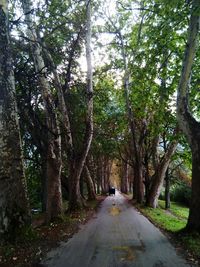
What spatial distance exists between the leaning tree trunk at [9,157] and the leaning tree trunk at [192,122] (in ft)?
16.2

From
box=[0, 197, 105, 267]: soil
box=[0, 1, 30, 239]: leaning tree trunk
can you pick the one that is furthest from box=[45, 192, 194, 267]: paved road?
box=[0, 1, 30, 239]: leaning tree trunk

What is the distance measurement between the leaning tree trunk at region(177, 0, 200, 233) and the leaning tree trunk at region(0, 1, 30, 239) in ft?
16.2

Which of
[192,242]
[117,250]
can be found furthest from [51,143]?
[192,242]

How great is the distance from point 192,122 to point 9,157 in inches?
221

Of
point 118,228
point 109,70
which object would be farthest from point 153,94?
point 109,70

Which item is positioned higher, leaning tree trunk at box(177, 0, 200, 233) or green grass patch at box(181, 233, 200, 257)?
leaning tree trunk at box(177, 0, 200, 233)

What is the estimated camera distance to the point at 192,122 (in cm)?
1076

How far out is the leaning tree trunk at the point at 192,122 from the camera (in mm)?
10398

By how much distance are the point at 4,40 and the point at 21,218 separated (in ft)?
15.3

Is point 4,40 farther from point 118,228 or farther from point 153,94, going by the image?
point 153,94

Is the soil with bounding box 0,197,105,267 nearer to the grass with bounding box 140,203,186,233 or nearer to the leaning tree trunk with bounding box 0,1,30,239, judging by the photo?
the leaning tree trunk with bounding box 0,1,30,239

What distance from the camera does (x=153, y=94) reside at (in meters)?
16.6

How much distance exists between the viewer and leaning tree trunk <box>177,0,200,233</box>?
34.1ft

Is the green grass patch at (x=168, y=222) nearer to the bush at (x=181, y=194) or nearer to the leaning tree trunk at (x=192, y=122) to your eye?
the leaning tree trunk at (x=192, y=122)
